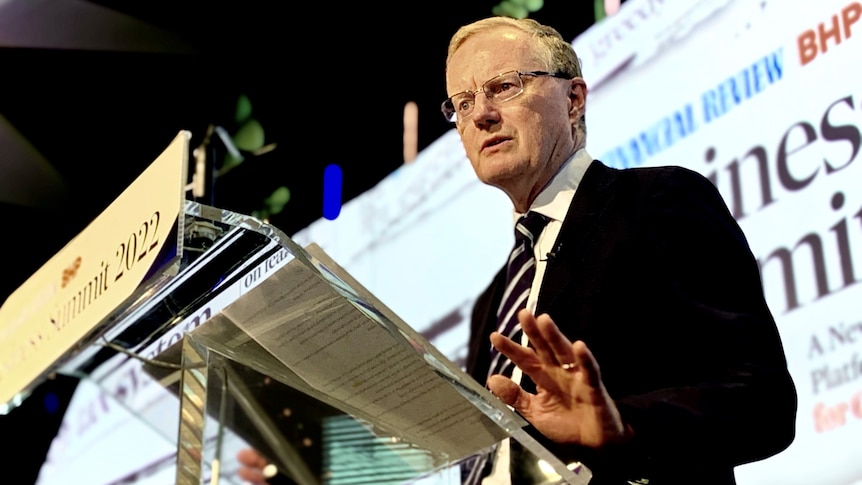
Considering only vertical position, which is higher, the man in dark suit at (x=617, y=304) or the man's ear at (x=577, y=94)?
the man's ear at (x=577, y=94)

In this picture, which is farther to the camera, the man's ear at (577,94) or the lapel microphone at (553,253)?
the man's ear at (577,94)

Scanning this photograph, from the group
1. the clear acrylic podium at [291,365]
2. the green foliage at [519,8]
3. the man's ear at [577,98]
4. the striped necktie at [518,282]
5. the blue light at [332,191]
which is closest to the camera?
the clear acrylic podium at [291,365]

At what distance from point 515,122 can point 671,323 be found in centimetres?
45

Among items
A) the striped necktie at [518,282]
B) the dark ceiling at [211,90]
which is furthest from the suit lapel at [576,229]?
the dark ceiling at [211,90]

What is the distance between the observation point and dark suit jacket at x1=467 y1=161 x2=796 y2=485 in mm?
1057

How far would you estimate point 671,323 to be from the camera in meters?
1.18

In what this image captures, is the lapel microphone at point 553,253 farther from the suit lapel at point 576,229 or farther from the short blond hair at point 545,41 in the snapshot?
the short blond hair at point 545,41

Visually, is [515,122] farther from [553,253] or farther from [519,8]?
[519,8]

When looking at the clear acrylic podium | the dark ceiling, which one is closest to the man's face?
the clear acrylic podium

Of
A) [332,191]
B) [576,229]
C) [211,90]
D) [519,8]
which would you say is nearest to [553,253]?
[576,229]

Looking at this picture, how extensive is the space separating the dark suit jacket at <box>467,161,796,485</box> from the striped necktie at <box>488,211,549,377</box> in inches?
4.3

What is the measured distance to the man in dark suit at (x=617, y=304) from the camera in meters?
1.02

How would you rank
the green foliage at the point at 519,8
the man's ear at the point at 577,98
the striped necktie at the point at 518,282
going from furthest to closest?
the green foliage at the point at 519,8, the man's ear at the point at 577,98, the striped necktie at the point at 518,282

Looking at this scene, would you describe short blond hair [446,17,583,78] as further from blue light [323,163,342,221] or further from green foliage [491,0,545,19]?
blue light [323,163,342,221]
